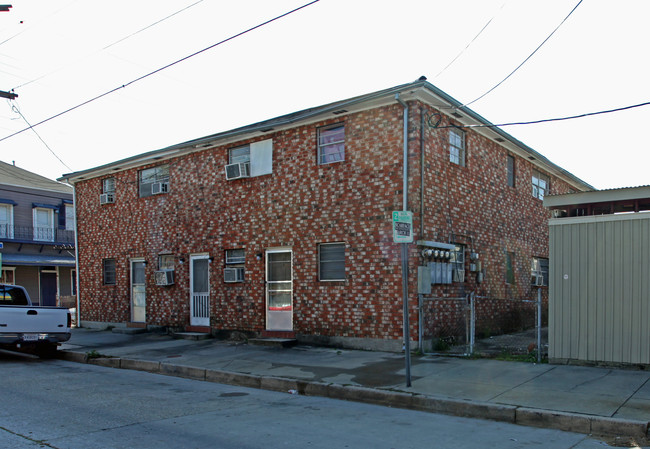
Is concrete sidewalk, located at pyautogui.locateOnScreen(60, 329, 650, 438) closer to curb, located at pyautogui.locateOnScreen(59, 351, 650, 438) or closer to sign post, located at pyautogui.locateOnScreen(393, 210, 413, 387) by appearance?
curb, located at pyautogui.locateOnScreen(59, 351, 650, 438)

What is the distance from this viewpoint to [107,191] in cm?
1958

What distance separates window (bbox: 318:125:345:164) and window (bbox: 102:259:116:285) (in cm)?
968

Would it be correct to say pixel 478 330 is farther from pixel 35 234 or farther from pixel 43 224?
pixel 43 224

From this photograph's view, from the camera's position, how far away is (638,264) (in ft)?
30.9

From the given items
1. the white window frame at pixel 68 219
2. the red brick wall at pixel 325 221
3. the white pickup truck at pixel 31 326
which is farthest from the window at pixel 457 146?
the white window frame at pixel 68 219

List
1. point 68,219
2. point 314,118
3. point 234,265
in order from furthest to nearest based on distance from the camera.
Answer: point 68,219, point 234,265, point 314,118

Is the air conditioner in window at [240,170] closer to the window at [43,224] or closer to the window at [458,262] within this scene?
the window at [458,262]

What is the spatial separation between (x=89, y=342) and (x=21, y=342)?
328 centimetres

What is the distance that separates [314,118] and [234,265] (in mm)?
4714

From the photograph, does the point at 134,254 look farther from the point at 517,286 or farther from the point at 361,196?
the point at 517,286

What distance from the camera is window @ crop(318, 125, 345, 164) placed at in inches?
523

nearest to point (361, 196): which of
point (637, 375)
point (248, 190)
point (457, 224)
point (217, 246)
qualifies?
point (457, 224)

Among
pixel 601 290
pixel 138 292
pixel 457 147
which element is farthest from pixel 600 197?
pixel 138 292

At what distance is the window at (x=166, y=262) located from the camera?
17.2 metres
